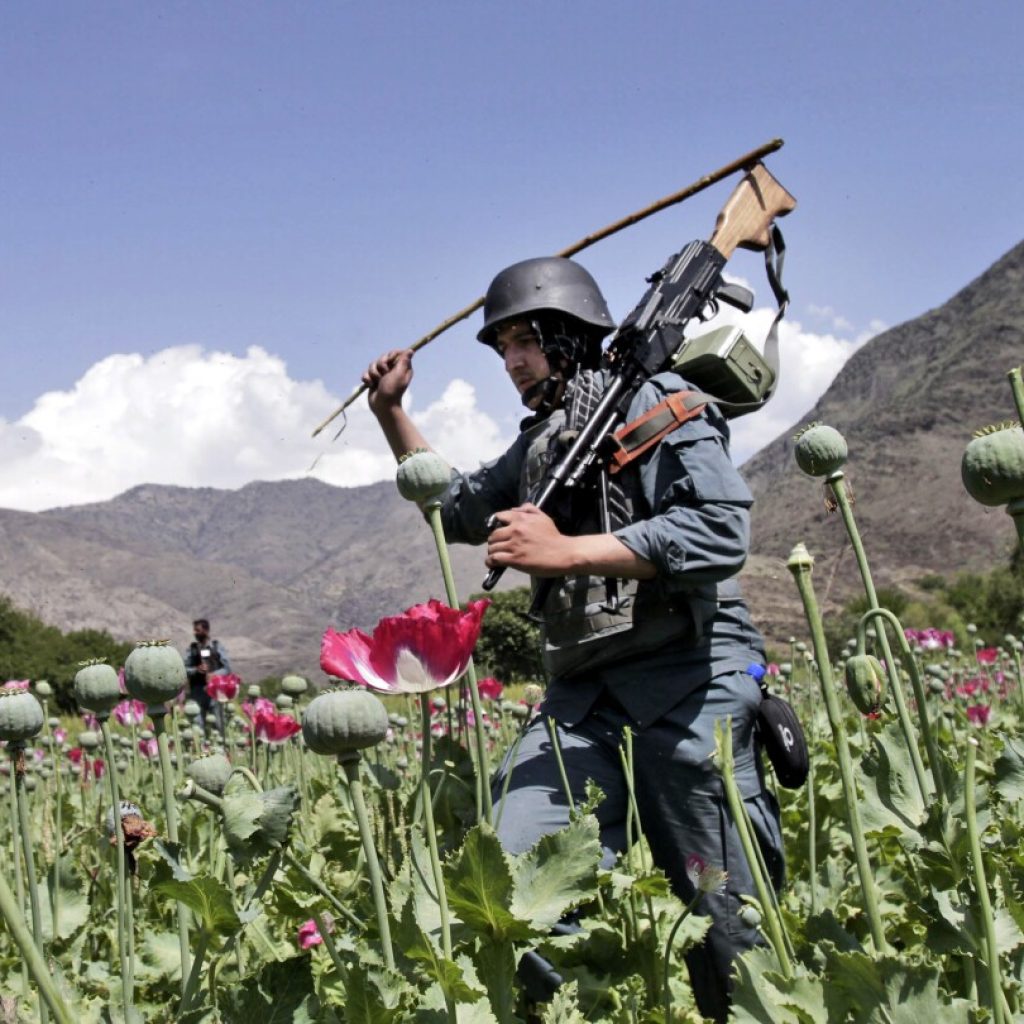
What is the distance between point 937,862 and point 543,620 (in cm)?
120

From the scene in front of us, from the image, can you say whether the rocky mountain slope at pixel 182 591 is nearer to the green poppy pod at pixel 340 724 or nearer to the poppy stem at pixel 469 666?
the poppy stem at pixel 469 666

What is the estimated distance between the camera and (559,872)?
46.9 inches

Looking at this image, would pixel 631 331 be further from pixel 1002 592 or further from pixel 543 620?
pixel 1002 592

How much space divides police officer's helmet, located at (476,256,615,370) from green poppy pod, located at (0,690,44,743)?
5.06 ft

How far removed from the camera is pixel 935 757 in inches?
42.9

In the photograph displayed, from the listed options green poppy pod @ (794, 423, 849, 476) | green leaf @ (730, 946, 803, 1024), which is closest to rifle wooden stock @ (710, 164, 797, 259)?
green poppy pod @ (794, 423, 849, 476)

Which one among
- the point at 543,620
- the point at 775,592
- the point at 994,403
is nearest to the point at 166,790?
the point at 543,620

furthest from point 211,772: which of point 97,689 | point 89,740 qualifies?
point 89,740

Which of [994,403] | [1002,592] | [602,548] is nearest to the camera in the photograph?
[602,548]

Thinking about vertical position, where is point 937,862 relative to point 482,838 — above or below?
below

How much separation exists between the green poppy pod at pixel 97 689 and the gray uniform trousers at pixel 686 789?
81 centimetres

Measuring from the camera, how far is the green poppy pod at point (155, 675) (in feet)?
4.18

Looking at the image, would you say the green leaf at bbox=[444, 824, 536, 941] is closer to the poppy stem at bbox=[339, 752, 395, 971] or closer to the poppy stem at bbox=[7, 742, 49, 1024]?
the poppy stem at bbox=[339, 752, 395, 971]

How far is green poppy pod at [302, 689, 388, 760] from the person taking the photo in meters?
1.11
